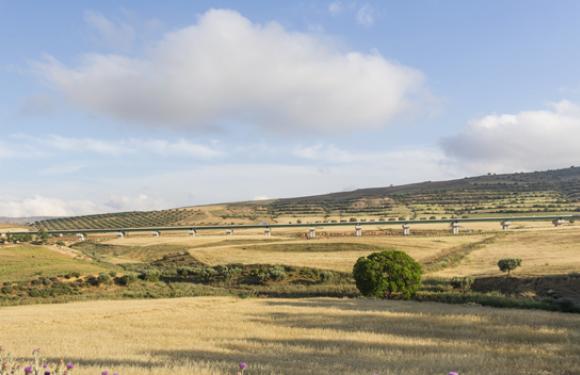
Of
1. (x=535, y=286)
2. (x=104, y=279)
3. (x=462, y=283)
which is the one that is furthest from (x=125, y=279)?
(x=535, y=286)

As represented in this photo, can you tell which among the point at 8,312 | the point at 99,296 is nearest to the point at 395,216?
the point at 99,296

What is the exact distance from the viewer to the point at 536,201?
19500 centimetres

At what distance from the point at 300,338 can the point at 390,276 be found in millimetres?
22274

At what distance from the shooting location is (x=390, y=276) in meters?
43.2

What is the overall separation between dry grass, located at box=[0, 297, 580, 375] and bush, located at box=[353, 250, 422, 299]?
506cm

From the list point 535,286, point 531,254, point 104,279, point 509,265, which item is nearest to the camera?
point 535,286

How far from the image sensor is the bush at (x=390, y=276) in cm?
4288

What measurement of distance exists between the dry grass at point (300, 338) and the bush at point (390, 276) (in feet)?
16.6

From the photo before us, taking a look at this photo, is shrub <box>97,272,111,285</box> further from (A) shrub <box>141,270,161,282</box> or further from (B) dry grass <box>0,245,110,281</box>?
(B) dry grass <box>0,245,110,281</box>

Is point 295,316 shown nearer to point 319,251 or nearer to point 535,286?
point 535,286

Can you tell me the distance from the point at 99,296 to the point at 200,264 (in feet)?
89.6

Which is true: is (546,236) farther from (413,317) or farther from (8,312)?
(8,312)

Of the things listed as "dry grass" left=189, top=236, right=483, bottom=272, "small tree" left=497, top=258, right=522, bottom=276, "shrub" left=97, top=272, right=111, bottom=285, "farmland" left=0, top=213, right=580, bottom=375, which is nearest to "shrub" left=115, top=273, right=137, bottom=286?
"farmland" left=0, top=213, right=580, bottom=375

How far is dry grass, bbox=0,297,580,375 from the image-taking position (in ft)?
48.4
